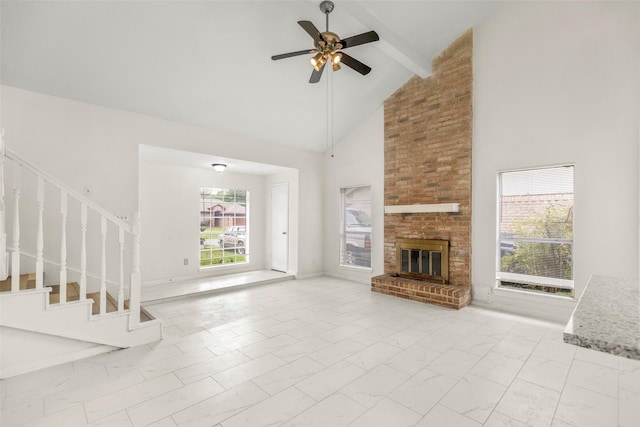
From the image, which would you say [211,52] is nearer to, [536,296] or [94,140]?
[94,140]

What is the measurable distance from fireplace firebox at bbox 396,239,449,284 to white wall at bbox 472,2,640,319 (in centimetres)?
46

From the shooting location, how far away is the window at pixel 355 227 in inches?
245

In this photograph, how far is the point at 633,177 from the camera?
3.45m

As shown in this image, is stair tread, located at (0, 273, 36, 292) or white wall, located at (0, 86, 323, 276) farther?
white wall, located at (0, 86, 323, 276)

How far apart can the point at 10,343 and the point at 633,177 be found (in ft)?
21.3

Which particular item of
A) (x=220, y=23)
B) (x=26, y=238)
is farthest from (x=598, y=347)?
(x=26, y=238)

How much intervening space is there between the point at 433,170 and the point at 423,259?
1520 mm

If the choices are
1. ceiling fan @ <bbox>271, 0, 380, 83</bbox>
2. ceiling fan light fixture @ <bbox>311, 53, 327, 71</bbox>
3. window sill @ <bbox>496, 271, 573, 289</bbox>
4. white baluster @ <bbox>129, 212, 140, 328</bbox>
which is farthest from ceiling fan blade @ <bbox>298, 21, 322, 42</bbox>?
window sill @ <bbox>496, 271, 573, 289</bbox>

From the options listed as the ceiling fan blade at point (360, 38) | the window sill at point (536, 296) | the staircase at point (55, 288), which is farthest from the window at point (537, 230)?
the staircase at point (55, 288)

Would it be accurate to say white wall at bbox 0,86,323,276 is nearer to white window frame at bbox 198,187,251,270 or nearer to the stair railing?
the stair railing

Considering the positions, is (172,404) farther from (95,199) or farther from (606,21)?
(606,21)

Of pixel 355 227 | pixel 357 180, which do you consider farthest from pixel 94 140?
pixel 355 227

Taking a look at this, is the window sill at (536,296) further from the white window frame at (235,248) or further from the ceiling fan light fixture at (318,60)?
the white window frame at (235,248)

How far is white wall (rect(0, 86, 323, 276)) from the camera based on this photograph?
3.55m
